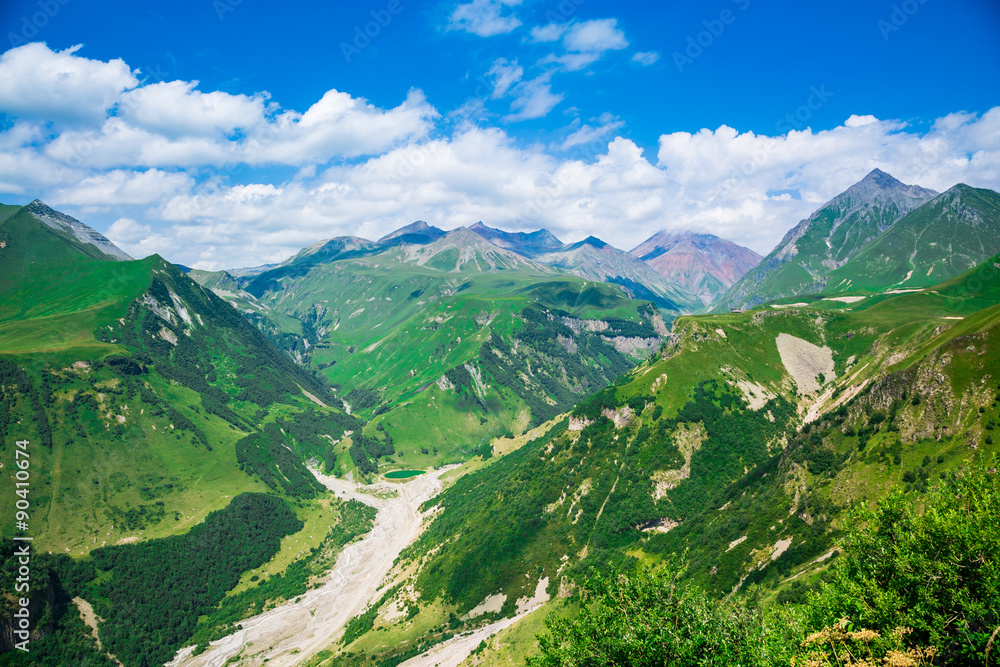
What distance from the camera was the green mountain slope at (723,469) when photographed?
87562mm

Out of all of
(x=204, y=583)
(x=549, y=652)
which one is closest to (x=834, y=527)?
(x=549, y=652)

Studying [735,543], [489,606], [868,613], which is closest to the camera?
[868,613]

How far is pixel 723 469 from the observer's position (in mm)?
156750

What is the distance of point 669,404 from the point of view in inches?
6821

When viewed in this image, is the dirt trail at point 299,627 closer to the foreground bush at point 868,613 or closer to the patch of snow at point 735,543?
the patch of snow at point 735,543

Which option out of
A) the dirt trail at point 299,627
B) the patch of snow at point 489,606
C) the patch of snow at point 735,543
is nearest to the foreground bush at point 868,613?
the patch of snow at point 735,543

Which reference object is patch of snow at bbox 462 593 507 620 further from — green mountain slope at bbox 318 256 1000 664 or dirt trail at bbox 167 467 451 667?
dirt trail at bbox 167 467 451 667

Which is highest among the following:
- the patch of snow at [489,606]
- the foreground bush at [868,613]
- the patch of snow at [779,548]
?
the foreground bush at [868,613]

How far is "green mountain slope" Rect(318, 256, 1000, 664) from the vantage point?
287ft

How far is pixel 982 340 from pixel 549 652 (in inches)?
4336

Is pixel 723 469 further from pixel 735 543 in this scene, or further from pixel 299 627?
pixel 299 627

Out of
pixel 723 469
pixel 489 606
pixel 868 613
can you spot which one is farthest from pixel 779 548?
pixel 489 606

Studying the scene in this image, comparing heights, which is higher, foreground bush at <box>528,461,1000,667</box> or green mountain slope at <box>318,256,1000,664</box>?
foreground bush at <box>528,461,1000,667</box>

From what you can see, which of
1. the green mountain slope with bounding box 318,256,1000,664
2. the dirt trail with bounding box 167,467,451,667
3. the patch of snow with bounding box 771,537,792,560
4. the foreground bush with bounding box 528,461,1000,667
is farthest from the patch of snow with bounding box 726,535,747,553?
the dirt trail with bounding box 167,467,451,667
